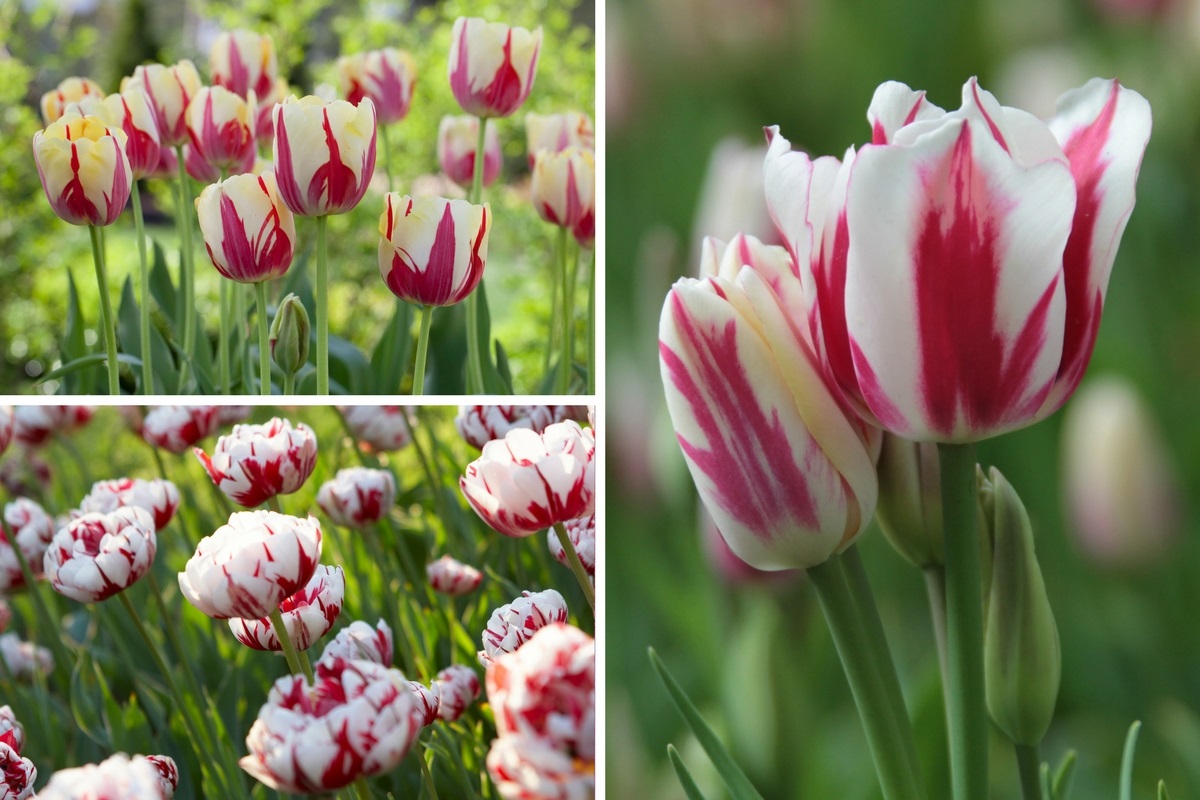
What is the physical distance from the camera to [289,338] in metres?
0.46

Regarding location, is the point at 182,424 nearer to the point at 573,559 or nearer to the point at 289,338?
the point at 289,338

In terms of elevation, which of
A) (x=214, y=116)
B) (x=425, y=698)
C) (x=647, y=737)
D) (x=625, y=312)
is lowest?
(x=647, y=737)

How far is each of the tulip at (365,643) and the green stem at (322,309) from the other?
0.11 meters

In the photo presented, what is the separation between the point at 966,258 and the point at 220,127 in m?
0.36

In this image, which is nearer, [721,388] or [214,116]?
[721,388]

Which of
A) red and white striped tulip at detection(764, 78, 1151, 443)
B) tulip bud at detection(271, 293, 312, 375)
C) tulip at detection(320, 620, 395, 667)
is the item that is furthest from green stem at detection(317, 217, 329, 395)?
red and white striped tulip at detection(764, 78, 1151, 443)

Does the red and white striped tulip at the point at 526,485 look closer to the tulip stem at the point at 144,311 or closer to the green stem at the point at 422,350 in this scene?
the green stem at the point at 422,350

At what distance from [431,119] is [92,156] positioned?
0.75 feet

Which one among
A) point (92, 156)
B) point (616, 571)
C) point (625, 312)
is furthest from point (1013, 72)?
point (92, 156)

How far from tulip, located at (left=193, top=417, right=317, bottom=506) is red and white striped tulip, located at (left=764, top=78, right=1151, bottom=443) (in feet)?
0.80

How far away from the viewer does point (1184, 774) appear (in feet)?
1.68

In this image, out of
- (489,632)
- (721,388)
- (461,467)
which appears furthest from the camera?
(461,467)

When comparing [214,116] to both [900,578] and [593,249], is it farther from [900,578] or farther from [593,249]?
[900,578]

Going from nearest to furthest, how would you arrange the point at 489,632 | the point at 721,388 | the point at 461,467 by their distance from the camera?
the point at 721,388
the point at 489,632
the point at 461,467
